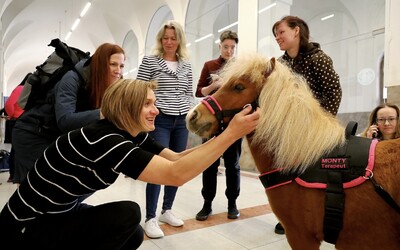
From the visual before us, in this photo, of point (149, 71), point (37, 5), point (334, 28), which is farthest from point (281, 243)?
point (37, 5)

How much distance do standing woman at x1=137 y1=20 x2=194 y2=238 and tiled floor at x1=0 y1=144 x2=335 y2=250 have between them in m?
0.14

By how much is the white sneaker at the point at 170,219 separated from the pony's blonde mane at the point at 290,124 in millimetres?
1360

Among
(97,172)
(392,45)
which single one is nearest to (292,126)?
(97,172)

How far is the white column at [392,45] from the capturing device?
Answer: 3.00m

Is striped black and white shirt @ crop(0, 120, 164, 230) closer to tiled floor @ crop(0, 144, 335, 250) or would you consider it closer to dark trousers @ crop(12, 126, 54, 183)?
dark trousers @ crop(12, 126, 54, 183)

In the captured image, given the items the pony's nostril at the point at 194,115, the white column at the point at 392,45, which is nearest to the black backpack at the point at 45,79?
the pony's nostril at the point at 194,115

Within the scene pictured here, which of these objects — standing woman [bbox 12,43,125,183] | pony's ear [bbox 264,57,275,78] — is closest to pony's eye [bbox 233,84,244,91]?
pony's ear [bbox 264,57,275,78]

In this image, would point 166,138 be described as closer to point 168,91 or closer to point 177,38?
point 168,91

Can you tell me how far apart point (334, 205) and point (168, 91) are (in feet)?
4.92

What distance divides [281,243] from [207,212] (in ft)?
2.40

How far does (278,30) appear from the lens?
1775 mm

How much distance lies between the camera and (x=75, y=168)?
1.14m

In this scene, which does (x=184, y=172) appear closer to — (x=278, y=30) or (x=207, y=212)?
(x=278, y=30)

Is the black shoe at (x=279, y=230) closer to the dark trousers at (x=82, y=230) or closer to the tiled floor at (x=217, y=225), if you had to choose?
the tiled floor at (x=217, y=225)
